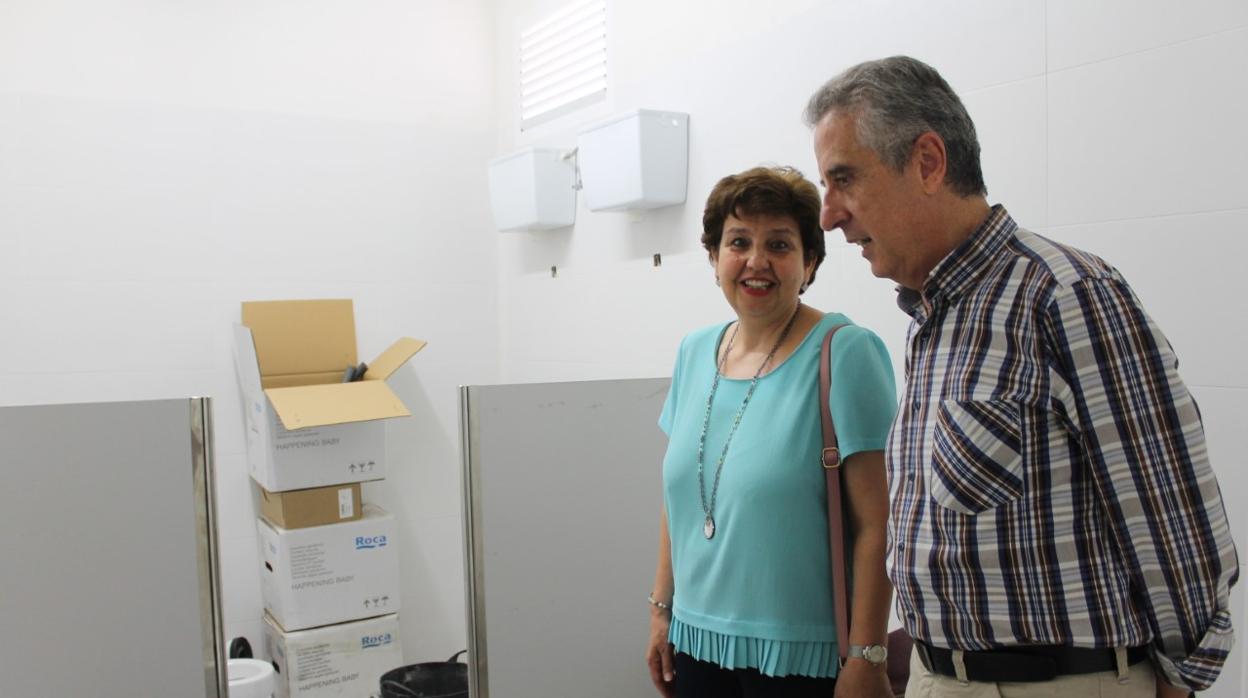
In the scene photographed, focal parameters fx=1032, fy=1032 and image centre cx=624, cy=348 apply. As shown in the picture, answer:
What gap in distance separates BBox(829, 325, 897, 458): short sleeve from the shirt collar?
12.0 inches

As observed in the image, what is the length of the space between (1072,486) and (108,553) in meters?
1.53

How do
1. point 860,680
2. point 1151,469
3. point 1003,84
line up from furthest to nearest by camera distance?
point 1003,84, point 860,680, point 1151,469

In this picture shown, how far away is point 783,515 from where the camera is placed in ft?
4.72

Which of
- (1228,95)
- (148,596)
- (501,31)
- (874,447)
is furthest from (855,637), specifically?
(501,31)

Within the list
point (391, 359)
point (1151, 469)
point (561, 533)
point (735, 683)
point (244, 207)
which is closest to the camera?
point (1151, 469)

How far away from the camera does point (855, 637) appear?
1.40 meters

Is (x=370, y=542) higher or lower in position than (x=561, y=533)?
lower

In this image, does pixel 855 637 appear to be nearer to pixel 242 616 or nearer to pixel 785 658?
pixel 785 658

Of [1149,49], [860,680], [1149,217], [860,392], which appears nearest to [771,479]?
[860,392]

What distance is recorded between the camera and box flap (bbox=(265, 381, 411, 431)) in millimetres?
2814

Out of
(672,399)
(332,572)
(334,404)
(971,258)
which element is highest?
(971,258)

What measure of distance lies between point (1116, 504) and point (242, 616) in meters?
2.96

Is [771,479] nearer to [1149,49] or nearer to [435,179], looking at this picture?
[1149,49]

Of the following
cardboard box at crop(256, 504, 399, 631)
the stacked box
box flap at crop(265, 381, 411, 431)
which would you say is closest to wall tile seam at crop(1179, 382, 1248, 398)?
box flap at crop(265, 381, 411, 431)
